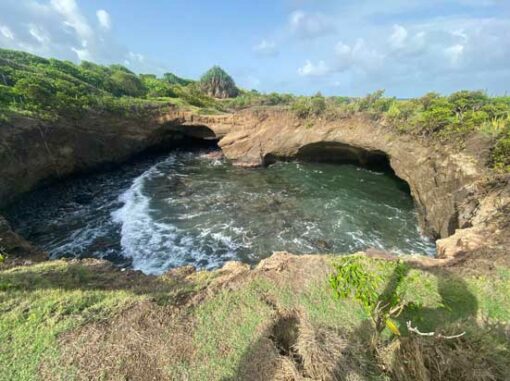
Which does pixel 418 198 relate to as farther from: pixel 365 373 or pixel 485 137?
pixel 365 373

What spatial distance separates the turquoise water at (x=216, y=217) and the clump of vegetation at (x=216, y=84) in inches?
1491

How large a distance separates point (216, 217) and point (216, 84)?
4457cm

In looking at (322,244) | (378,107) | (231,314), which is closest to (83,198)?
(322,244)

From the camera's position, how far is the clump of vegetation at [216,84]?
50438 millimetres

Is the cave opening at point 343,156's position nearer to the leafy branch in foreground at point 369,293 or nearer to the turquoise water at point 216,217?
the turquoise water at point 216,217

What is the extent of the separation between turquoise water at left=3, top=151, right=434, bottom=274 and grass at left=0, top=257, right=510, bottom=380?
3.55 m

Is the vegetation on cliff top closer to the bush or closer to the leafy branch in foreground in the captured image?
the bush

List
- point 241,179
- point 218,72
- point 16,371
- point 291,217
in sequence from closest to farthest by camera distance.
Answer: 1. point 16,371
2. point 291,217
3. point 241,179
4. point 218,72

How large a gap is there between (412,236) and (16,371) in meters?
10.8

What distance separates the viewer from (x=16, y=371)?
10.7ft

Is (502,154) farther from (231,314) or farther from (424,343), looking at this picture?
(231,314)

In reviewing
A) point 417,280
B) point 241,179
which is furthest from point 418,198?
point 241,179

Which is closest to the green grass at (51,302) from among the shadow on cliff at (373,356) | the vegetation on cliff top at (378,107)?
the shadow on cliff at (373,356)

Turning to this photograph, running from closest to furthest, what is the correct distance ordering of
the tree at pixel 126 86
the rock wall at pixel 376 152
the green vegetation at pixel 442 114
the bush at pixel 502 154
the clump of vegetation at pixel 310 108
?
the bush at pixel 502 154 → the rock wall at pixel 376 152 → the green vegetation at pixel 442 114 → the clump of vegetation at pixel 310 108 → the tree at pixel 126 86
